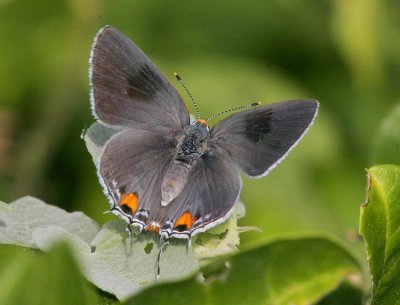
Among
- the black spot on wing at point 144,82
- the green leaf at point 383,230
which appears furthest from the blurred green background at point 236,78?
the green leaf at point 383,230

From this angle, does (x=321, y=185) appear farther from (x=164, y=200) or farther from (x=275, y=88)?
(x=164, y=200)

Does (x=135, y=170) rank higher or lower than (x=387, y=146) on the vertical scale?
lower

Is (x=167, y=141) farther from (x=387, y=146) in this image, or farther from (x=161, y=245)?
(x=387, y=146)

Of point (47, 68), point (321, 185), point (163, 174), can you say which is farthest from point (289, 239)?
point (47, 68)

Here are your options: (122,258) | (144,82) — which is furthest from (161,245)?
(144,82)

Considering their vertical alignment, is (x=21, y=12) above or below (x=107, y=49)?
below

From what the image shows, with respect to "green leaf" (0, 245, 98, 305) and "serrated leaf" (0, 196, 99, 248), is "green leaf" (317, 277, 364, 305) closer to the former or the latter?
"green leaf" (0, 245, 98, 305)
